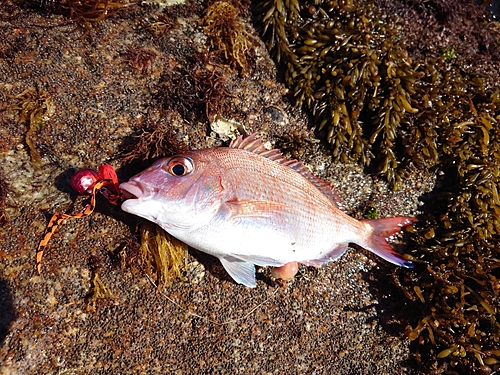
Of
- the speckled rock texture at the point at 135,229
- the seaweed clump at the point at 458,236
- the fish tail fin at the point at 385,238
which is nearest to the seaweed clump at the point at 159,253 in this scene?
the speckled rock texture at the point at 135,229

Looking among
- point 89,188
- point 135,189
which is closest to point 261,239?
point 135,189

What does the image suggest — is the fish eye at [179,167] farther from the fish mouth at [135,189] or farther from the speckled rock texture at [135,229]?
the speckled rock texture at [135,229]

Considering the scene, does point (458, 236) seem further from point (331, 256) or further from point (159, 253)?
point (159, 253)

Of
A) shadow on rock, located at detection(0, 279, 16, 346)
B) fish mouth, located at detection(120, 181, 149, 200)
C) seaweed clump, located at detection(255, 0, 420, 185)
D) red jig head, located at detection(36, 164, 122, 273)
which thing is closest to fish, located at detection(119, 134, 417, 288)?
fish mouth, located at detection(120, 181, 149, 200)

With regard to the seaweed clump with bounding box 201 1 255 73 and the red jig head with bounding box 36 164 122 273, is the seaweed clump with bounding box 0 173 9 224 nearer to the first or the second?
the red jig head with bounding box 36 164 122 273

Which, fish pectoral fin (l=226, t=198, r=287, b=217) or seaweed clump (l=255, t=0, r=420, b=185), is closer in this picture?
fish pectoral fin (l=226, t=198, r=287, b=217)

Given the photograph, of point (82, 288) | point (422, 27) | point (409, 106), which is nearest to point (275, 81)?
point (409, 106)
